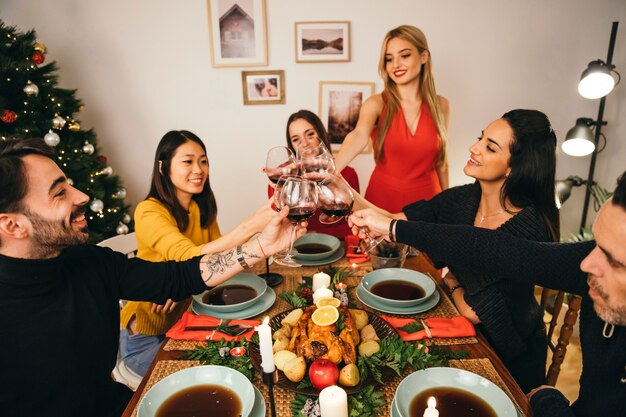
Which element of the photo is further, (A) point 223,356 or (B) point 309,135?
(B) point 309,135

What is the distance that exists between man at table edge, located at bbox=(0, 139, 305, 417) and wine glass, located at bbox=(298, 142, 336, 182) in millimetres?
839

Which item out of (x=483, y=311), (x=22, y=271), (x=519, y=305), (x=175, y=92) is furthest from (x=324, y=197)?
(x=175, y=92)

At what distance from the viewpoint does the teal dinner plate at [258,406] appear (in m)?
1.03

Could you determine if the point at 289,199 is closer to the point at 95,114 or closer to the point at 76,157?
the point at 76,157

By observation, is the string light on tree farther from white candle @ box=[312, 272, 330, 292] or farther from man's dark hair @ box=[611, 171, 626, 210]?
man's dark hair @ box=[611, 171, 626, 210]

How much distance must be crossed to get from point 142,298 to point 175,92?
8.56ft

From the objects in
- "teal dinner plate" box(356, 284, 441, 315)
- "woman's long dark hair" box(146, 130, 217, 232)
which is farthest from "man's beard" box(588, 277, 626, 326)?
"woman's long dark hair" box(146, 130, 217, 232)

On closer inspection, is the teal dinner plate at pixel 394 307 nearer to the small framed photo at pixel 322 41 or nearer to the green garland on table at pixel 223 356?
the green garland on table at pixel 223 356

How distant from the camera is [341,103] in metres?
3.72

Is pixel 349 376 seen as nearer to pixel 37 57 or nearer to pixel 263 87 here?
pixel 37 57

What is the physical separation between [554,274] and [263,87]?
2945 millimetres

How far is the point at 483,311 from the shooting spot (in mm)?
1456

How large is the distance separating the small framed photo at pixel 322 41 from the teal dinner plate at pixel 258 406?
10.1 feet

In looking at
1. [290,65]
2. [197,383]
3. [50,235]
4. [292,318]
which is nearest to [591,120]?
[290,65]
